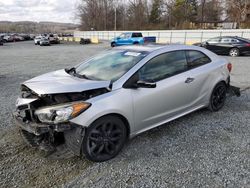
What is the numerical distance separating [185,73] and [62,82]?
2.01m

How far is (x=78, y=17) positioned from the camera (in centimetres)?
7381

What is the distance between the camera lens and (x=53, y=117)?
2.76 metres

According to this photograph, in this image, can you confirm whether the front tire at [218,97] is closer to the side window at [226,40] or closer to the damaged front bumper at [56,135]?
→ the damaged front bumper at [56,135]

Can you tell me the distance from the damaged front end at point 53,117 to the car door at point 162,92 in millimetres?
600

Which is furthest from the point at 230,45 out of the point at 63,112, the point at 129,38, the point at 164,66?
the point at 63,112

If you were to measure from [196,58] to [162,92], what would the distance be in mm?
1222

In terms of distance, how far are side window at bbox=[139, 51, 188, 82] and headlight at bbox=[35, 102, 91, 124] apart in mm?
1006

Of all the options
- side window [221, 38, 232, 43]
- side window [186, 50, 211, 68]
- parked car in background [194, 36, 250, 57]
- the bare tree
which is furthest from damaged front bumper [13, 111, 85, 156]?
the bare tree

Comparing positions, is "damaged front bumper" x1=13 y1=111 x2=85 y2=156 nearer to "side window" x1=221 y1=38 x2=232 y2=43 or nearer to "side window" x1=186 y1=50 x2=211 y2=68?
"side window" x1=186 y1=50 x2=211 y2=68

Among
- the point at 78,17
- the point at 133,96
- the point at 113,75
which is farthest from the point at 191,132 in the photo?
the point at 78,17

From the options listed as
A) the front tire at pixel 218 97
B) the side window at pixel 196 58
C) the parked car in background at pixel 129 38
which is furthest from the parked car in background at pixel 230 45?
the side window at pixel 196 58

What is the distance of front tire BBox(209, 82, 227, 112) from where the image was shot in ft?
14.9

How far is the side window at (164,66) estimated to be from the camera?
11.1ft

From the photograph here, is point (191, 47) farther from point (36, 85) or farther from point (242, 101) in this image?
point (36, 85)
